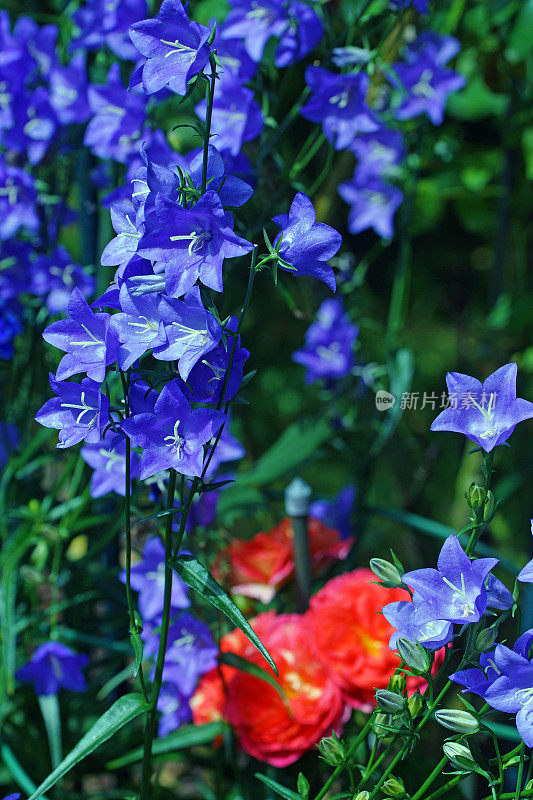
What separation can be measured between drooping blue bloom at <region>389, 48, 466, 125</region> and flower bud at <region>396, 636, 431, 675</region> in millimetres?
574

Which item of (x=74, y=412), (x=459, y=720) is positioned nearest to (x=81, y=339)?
(x=74, y=412)

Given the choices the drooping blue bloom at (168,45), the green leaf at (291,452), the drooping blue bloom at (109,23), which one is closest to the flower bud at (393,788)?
the drooping blue bloom at (168,45)

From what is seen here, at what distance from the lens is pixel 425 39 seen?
2.58ft

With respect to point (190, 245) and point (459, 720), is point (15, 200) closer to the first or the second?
point (190, 245)

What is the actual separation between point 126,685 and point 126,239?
1.75 feet

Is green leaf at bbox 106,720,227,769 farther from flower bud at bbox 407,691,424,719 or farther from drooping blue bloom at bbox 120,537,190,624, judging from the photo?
flower bud at bbox 407,691,424,719

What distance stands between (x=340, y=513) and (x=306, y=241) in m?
0.48

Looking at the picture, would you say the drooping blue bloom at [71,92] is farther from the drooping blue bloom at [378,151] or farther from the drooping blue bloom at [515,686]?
the drooping blue bloom at [515,686]

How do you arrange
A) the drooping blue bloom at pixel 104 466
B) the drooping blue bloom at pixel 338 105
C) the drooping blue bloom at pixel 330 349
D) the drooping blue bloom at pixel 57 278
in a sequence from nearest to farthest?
1. the drooping blue bloom at pixel 104 466
2. the drooping blue bloom at pixel 338 105
3. the drooping blue bloom at pixel 57 278
4. the drooping blue bloom at pixel 330 349

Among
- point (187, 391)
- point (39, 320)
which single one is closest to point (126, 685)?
point (39, 320)

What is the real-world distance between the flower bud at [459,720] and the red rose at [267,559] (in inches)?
13.3

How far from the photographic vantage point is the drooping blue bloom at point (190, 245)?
335 mm

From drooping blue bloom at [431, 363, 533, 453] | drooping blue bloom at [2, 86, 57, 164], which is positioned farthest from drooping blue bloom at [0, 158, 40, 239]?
drooping blue bloom at [431, 363, 533, 453]

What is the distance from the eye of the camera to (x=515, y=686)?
0.32m
